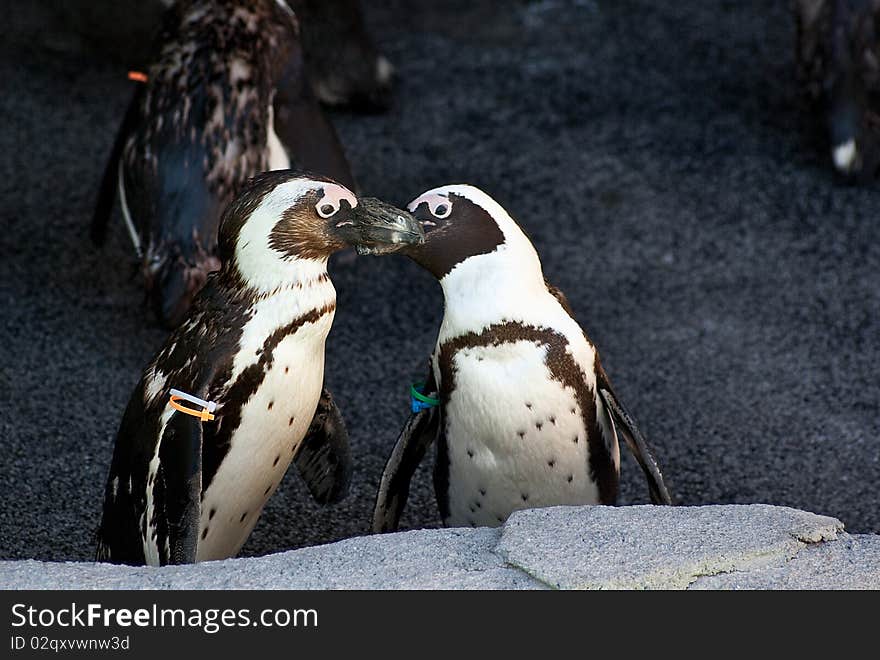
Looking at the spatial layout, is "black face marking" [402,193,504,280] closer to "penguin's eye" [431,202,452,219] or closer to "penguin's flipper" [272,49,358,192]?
"penguin's eye" [431,202,452,219]

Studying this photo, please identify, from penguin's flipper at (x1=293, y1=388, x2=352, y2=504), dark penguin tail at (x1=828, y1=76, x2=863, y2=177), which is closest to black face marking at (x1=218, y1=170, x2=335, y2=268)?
penguin's flipper at (x1=293, y1=388, x2=352, y2=504)

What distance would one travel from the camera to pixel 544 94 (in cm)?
507

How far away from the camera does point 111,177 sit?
3834mm

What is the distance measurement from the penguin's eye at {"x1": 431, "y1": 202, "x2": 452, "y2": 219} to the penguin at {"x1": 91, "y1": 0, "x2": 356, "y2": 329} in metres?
1.12

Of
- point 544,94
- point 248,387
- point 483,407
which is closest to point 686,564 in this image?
point 483,407

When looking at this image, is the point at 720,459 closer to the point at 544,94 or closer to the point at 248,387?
the point at 248,387

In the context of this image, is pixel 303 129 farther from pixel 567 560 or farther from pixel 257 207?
pixel 567 560

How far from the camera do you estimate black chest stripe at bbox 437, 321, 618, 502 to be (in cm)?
243

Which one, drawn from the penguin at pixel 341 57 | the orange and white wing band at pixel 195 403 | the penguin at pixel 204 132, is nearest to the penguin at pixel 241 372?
the orange and white wing band at pixel 195 403

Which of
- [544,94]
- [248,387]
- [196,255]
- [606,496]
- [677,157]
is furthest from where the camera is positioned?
[544,94]

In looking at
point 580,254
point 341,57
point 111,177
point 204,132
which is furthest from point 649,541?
point 341,57

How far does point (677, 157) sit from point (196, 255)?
1895 millimetres

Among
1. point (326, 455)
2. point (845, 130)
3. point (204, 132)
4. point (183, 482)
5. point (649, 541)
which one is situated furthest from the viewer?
point (845, 130)

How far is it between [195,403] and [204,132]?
4.60 ft
